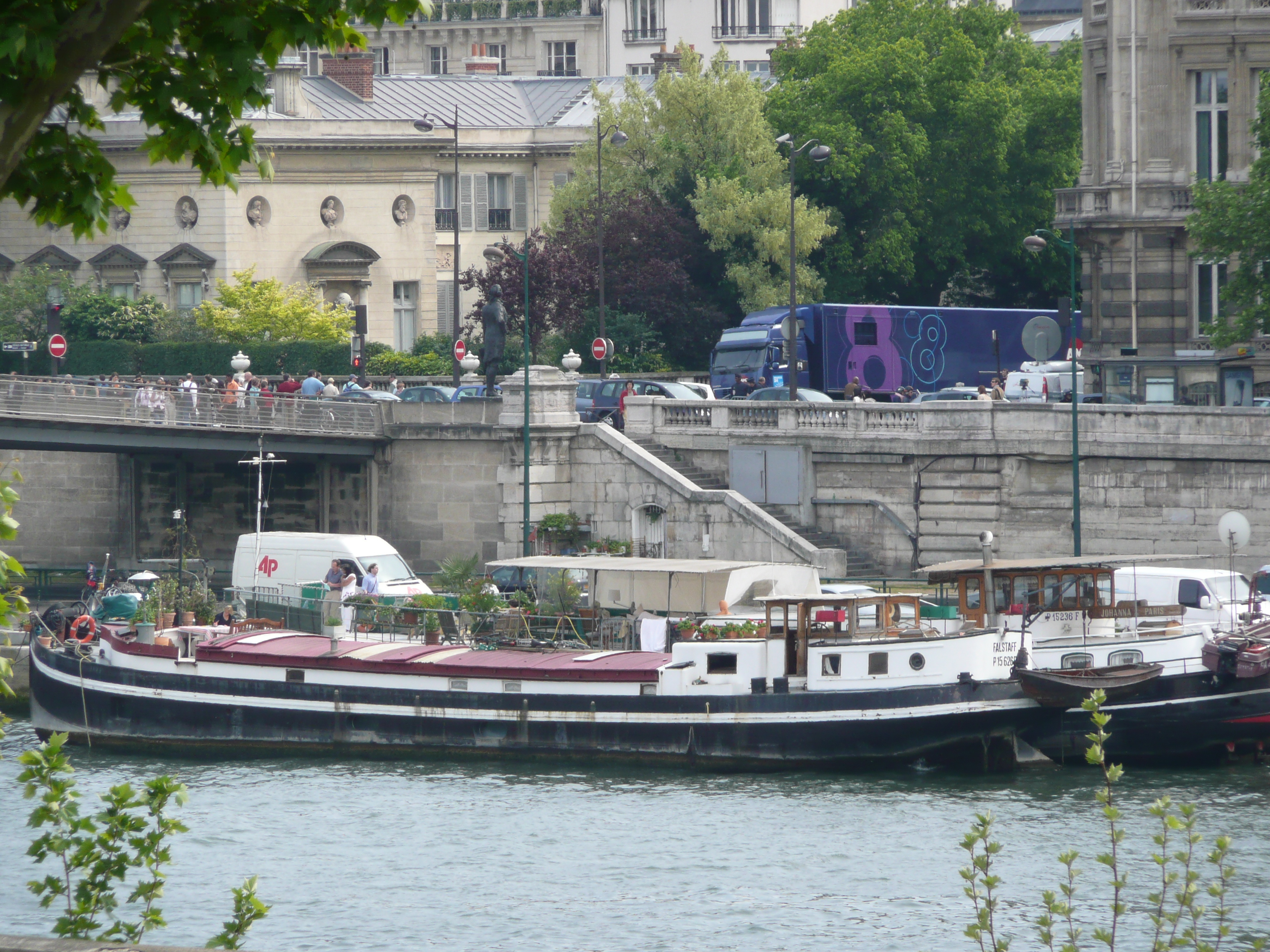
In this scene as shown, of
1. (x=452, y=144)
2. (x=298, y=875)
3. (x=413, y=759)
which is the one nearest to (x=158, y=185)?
(x=452, y=144)

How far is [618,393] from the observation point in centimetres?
4888

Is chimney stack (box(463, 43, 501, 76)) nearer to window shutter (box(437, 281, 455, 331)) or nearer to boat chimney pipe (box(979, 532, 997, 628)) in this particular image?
window shutter (box(437, 281, 455, 331))

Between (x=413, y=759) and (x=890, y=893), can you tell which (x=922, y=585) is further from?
(x=890, y=893)

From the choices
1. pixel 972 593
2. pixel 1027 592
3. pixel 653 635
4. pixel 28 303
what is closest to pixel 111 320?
pixel 28 303

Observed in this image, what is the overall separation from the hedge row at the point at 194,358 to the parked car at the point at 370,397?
10.9 metres

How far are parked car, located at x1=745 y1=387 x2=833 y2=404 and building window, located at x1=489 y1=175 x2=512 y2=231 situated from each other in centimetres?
2940

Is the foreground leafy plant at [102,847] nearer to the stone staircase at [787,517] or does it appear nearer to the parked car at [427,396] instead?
the stone staircase at [787,517]

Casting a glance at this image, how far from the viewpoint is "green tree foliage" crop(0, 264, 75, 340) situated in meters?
63.9

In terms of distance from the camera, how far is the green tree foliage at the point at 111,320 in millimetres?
63125

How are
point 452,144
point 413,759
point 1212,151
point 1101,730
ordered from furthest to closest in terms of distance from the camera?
1. point 452,144
2. point 1212,151
3. point 413,759
4. point 1101,730

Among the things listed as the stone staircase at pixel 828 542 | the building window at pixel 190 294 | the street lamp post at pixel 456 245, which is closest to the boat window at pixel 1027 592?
the stone staircase at pixel 828 542

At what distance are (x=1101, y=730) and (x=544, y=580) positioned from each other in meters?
28.2

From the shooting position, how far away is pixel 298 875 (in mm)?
24828

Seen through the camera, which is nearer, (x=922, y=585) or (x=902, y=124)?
(x=922, y=585)
